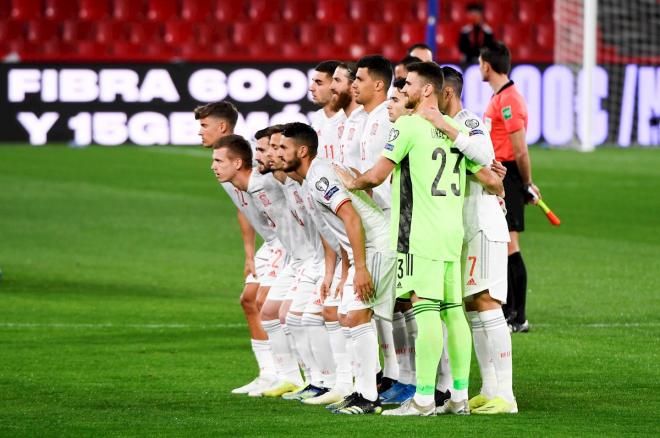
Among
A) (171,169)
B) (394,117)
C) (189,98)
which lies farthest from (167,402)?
(189,98)

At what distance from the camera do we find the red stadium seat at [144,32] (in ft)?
94.1

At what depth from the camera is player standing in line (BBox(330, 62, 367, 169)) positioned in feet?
25.5

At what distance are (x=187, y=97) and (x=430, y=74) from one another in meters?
18.7

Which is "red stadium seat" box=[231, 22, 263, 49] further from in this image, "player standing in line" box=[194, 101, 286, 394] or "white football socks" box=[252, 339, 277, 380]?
"white football socks" box=[252, 339, 277, 380]

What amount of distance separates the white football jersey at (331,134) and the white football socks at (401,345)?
1.04 meters

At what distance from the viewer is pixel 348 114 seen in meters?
8.07

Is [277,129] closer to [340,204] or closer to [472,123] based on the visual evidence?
[340,204]

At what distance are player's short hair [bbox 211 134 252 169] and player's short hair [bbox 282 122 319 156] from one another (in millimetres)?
588

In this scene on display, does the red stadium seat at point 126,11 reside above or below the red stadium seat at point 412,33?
above

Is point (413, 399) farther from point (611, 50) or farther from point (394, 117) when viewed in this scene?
point (611, 50)

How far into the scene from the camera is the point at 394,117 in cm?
706

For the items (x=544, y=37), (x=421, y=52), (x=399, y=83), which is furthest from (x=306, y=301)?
(x=544, y=37)

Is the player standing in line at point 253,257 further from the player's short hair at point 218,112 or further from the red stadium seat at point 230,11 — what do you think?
the red stadium seat at point 230,11

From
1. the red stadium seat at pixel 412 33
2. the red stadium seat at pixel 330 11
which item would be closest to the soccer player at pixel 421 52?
the red stadium seat at pixel 412 33
